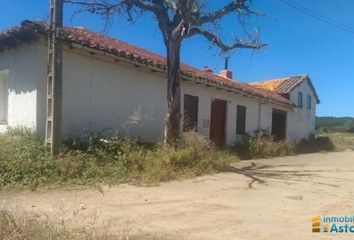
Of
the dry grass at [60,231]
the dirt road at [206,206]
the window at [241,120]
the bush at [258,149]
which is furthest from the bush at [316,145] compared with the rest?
the dry grass at [60,231]

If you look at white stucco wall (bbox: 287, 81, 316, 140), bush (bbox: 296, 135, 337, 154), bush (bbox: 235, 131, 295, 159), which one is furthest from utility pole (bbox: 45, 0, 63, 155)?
white stucco wall (bbox: 287, 81, 316, 140)

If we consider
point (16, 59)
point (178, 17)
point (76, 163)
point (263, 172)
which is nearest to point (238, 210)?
point (76, 163)

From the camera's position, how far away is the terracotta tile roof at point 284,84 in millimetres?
27281

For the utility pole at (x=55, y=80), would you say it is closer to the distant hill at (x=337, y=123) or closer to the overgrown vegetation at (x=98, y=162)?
the overgrown vegetation at (x=98, y=162)

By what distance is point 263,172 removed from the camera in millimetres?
12219

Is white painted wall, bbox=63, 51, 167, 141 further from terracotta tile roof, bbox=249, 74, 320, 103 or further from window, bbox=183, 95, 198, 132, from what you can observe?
terracotta tile roof, bbox=249, 74, 320, 103

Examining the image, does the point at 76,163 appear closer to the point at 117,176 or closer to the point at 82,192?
the point at 117,176

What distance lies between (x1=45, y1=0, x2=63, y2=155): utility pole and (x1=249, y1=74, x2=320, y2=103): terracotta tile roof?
63.0 ft

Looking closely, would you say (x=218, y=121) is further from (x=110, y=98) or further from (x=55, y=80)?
(x=55, y=80)

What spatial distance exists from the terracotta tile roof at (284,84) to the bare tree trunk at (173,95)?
15836 mm

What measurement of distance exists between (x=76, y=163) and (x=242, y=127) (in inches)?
484

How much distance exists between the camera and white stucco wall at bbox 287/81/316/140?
2659 cm

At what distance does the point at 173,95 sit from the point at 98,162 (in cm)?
329

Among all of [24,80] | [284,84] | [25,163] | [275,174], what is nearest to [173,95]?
[275,174]
